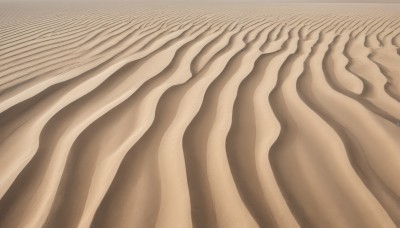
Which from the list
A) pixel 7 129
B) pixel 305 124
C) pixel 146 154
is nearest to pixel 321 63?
pixel 305 124

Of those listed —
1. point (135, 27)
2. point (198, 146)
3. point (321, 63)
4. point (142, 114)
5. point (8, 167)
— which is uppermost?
point (135, 27)

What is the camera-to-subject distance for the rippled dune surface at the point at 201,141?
50.1 inches

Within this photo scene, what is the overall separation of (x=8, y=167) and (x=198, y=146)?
88cm

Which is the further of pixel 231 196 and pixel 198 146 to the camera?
pixel 198 146

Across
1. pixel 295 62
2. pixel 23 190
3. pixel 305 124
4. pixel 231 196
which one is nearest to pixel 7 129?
pixel 23 190

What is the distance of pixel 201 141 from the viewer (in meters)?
1.70

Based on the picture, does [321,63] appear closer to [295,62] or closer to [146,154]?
[295,62]

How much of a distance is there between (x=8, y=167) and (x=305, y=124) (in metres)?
1.51

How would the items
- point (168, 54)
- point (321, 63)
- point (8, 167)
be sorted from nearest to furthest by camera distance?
1. point (8, 167)
2. point (321, 63)
3. point (168, 54)

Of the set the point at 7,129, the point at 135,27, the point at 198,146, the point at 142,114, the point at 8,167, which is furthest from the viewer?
the point at 135,27

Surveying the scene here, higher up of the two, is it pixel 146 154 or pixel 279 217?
pixel 146 154

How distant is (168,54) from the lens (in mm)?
3447

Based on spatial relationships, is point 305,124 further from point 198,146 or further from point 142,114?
point 142,114

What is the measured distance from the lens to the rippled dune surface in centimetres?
127
